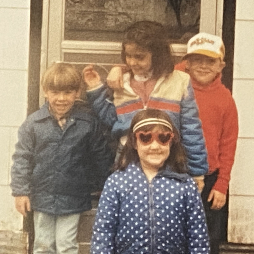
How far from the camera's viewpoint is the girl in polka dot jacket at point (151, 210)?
6.68ft

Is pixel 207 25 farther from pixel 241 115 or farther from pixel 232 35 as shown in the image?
pixel 241 115

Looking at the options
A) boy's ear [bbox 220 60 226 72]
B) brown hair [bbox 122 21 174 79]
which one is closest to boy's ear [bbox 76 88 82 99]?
brown hair [bbox 122 21 174 79]

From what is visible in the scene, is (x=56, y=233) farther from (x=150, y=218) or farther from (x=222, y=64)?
(x=222, y=64)

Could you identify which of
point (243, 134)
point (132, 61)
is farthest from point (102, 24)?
point (243, 134)

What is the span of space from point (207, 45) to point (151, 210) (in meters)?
0.77

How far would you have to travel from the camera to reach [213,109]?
227cm

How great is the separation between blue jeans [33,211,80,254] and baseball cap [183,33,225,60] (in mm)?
893

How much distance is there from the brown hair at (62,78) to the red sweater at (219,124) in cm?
45

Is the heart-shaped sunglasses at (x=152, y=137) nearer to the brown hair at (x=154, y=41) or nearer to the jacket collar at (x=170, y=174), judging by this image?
the jacket collar at (x=170, y=174)

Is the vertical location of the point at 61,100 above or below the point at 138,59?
below

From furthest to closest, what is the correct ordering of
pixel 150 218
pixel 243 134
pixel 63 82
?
pixel 243 134
pixel 63 82
pixel 150 218

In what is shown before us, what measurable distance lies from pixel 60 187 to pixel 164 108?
565 mm

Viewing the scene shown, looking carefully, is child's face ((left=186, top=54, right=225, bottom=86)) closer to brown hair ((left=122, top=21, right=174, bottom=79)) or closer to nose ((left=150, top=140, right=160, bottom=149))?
brown hair ((left=122, top=21, right=174, bottom=79))

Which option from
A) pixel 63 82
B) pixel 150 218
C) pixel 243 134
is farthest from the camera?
pixel 243 134
